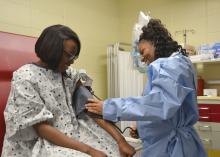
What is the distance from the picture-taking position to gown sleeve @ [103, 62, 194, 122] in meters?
1.27

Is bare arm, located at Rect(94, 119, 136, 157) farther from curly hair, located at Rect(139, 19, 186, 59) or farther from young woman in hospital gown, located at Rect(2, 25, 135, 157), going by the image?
curly hair, located at Rect(139, 19, 186, 59)

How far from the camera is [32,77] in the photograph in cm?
136

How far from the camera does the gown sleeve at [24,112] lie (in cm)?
127

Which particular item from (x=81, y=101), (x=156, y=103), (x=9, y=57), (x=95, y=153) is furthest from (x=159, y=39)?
(x=9, y=57)

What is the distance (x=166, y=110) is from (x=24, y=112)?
0.67 meters

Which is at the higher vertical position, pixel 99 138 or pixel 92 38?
pixel 92 38

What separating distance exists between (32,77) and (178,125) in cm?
82

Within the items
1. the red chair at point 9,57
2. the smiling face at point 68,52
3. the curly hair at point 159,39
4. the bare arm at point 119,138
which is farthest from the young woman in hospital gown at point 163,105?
the red chair at point 9,57

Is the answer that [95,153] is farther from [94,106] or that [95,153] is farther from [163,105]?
[163,105]

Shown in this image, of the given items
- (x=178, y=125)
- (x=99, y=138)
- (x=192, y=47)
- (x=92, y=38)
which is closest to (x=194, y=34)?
(x=192, y=47)

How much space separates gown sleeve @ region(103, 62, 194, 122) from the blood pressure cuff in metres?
0.22

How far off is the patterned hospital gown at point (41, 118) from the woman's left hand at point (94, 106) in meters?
0.09

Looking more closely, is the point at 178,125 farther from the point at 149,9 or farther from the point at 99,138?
the point at 149,9

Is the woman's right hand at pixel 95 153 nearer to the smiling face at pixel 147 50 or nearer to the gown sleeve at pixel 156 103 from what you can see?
the gown sleeve at pixel 156 103
